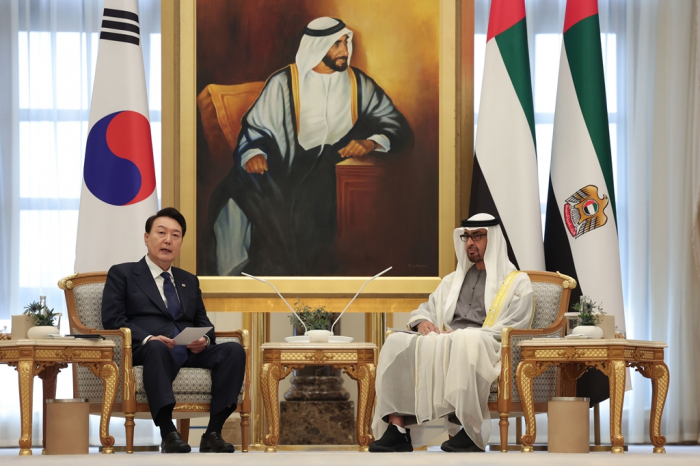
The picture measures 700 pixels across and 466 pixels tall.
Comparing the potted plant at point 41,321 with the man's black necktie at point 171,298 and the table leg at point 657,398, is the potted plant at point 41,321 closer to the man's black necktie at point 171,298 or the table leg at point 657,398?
the man's black necktie at point 171,298

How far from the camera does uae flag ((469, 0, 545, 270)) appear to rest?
5.86 meters

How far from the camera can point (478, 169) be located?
19.6 feet

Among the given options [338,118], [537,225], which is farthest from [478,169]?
[338,118]

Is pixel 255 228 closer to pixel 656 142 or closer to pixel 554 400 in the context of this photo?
pixel 554 400

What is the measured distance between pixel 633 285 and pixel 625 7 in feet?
6.81

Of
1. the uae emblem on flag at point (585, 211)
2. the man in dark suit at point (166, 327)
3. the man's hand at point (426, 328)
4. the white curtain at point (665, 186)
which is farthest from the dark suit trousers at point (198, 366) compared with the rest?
the white curtain at point (665, 186)

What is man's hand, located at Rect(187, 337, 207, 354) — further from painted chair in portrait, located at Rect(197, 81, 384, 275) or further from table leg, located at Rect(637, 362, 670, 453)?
table leg, located at Rect(637, 362, 670, 453)

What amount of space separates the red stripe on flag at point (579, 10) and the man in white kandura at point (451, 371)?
5.79 feet

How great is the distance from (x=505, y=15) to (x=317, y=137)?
5.03 feet

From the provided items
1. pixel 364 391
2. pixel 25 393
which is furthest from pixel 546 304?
pixel 25 393

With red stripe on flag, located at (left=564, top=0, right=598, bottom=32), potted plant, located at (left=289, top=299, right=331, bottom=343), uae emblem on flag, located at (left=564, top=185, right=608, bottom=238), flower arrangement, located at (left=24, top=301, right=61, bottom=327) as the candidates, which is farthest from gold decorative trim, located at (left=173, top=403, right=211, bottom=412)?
red stripe on flag, located at (left=564, top=0, right=598, bottom=32)

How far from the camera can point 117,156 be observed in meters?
5.89

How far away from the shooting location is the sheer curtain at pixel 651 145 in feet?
21.4

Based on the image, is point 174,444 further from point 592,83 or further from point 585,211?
point 592,83
